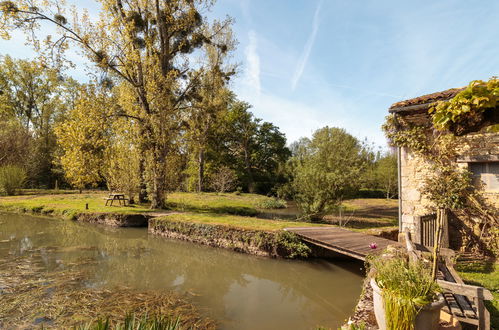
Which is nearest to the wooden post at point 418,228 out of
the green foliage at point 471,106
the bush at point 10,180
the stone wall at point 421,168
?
the stone wall at point 421,168

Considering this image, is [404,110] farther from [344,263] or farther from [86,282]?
[86,282]

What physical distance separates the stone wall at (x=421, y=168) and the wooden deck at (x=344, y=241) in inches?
42.4

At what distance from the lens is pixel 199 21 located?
16406 millimetres

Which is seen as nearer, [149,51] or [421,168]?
[421,168]

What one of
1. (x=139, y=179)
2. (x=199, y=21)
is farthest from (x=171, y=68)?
(x=139, y=179)

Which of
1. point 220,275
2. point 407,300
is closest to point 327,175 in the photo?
point 220,275

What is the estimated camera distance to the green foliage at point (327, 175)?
41.4ft

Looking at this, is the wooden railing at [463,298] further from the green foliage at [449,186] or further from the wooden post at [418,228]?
the green foliage at [449,186]

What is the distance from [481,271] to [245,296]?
5181 mm

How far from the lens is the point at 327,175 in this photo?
40.8ft

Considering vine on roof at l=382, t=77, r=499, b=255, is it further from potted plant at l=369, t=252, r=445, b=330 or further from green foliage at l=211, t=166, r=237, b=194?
green foliage at l=211, t=166, r=237, b=194

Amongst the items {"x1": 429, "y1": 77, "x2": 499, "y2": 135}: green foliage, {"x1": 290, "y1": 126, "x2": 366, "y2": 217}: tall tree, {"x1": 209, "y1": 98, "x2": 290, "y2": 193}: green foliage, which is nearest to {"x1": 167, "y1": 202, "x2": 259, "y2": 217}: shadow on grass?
{"x1": 290, "y1": 126, "x2": 366, "y2": 217}: tall tree

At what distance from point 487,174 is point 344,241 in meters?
3.88

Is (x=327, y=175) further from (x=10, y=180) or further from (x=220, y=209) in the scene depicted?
(x=10, y=180)
